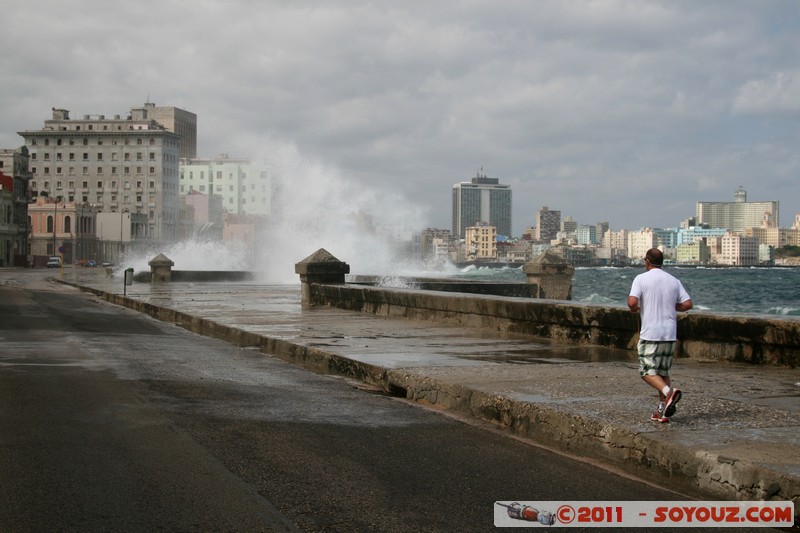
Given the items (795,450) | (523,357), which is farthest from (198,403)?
(795,450)

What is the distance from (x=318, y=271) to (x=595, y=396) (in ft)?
54.9

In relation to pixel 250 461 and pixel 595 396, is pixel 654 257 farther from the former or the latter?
pixel 250 461

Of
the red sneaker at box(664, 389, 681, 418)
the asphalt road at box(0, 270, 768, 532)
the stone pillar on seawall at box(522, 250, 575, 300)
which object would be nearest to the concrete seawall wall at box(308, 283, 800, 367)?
the red sneaker at box(664, 389, 681, 418)

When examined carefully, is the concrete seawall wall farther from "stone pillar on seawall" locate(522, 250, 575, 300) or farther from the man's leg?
"stone pillar on seawall" locate(522, 250, 575, 300)

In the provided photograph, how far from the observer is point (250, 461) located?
6.52 metres

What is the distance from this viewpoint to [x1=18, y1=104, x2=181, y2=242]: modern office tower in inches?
6949

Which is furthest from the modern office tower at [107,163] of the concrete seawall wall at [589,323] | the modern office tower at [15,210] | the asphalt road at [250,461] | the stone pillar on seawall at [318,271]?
the asphalt road at [250,461]

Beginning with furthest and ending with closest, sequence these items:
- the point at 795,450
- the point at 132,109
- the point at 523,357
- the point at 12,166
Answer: the point at 132,109
the point at 12,166
the point at 523,357
the point at 795,450

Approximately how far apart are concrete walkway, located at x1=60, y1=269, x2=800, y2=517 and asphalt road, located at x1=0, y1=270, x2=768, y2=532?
1.12ft

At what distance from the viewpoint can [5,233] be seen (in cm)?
11562

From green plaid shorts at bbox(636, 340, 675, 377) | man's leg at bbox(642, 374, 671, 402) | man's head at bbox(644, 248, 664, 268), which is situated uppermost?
man's head at bbox(644, 248, 664, 268)

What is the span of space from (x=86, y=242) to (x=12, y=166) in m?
15.7

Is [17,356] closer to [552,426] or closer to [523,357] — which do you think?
[523,357]

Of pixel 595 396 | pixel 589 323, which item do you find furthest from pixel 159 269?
pixel 595 396
